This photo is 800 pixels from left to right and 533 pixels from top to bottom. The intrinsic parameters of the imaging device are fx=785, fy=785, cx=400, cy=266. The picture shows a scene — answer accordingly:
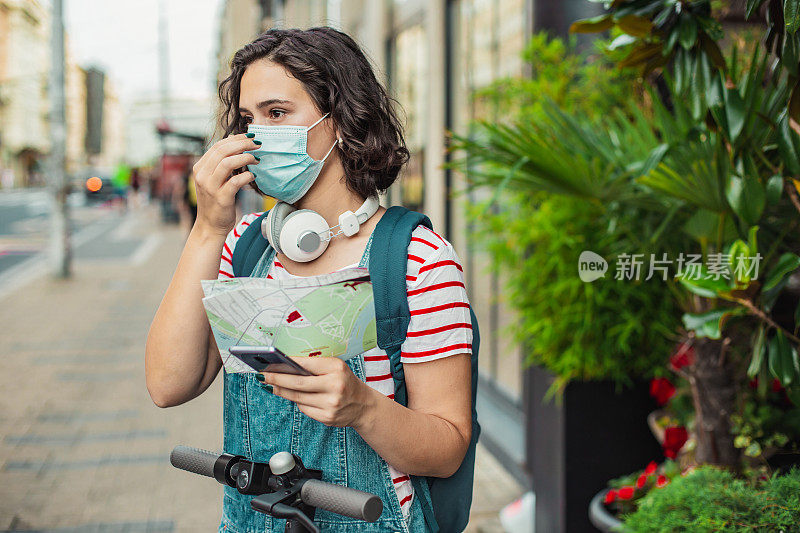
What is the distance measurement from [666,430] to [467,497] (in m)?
1.82

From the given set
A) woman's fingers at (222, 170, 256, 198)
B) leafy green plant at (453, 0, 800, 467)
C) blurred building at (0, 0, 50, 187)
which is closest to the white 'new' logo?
leafy green plant at (453, 0, 800, 467)

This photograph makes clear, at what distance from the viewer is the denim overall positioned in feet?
4.50

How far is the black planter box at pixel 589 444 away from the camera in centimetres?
339

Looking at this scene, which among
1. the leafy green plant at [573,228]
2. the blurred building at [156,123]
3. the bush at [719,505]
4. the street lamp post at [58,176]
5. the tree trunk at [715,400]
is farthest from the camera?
the blurred building at [156,123]

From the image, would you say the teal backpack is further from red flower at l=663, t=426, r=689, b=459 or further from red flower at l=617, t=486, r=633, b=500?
red flower at l=663, t=426, r=689, b=459

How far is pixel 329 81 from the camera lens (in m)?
1.38

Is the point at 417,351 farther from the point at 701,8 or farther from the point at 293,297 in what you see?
the point at 701,8

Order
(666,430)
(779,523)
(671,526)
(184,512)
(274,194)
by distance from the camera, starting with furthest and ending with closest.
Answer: (184,512) < (666,430) < (671,526) < (779,523) < (274,194)

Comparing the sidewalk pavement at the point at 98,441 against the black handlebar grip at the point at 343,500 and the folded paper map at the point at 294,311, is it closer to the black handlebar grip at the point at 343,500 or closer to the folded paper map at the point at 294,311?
the black handlebar grip at the point at 343,500

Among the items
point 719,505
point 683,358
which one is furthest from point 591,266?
point 719,505

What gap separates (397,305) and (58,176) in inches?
494

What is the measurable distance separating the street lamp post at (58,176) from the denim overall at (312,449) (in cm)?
1221

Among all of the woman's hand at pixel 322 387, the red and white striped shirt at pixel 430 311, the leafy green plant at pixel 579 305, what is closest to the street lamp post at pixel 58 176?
the leafy green plant at pixel 579 305

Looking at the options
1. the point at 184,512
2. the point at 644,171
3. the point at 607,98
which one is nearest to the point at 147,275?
the point at 184,512
